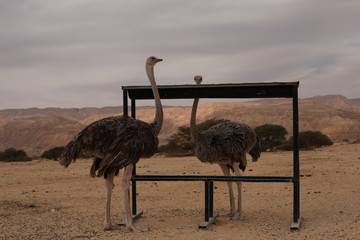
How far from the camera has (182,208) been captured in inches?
370

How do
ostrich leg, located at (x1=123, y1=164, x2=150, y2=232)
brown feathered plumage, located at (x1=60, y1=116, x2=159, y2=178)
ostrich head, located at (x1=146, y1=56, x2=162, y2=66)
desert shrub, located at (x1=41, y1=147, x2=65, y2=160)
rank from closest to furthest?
brown feathered plumage, located at (x1=60, y1=116, x2=159, y2=178) < ostrich leg, located at (x1=123, y1=164, x2=150, y2=232) < ostrich head, located at (x1=146, y1=56, x2=162, y2=66) < desert shrub, located at (x1=41, y1=147, x2=65, y2=160)

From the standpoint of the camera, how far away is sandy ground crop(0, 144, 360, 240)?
23.6ft

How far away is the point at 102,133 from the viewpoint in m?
7.20

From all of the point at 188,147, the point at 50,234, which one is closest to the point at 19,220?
the point at 50,234

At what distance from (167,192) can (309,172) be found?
4366 mm

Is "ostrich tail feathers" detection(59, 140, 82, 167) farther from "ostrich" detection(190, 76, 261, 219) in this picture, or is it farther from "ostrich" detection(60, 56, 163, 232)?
"ostrich" detection(190, 76, 261, 219)

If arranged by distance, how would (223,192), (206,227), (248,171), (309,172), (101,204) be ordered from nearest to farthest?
1. (206,227)
2. (101,204)
3. (223,192)
4. (309,172)
5. (248,171)

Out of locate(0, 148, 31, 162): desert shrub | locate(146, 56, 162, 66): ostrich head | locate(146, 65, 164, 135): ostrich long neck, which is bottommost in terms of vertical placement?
locate(0, 148, 31, 162): desert shrub

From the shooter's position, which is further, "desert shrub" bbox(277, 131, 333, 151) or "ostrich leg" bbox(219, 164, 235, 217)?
"desert shrub" bbox(277, 131, 333, 151)

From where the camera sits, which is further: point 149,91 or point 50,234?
point 149,91

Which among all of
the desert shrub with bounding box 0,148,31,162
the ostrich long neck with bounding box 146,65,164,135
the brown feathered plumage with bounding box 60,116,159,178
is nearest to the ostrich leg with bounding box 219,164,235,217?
the ostrich long neck with bounding box 146,65,164,135

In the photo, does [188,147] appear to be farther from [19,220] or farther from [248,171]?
[19,220]

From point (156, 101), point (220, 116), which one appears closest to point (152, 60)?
point (156, 101)

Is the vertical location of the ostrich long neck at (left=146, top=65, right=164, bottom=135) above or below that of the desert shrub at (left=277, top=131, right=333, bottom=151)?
above
